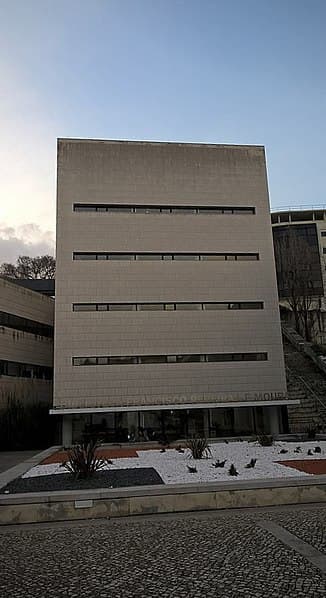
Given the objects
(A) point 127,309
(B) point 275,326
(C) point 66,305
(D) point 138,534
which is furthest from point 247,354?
(D) point 138,534

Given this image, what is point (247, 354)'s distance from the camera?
1035 inches

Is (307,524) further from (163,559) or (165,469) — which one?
(165,469)

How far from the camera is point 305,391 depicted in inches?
1112

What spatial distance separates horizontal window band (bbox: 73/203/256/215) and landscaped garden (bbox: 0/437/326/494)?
15.4 metres

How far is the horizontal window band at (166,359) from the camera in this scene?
24.9m

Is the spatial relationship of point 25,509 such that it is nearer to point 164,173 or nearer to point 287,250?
point 164,173

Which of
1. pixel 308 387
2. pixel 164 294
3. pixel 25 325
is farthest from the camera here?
pixel 25 325

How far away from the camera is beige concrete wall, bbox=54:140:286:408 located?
82.1 feet

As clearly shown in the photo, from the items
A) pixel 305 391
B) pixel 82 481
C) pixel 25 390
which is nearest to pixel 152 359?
pixel 25 390

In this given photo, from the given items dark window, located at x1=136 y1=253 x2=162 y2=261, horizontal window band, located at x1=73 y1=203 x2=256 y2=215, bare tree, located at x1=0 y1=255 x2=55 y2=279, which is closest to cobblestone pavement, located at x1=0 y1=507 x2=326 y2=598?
dark window, located at x1=136 y1=253 x2=162 y2=261

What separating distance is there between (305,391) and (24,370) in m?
17.1

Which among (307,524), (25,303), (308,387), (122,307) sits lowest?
(307,524)

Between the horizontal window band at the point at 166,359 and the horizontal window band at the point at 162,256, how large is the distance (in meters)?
5.57

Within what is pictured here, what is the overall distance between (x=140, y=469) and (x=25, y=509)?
15.3 feet
